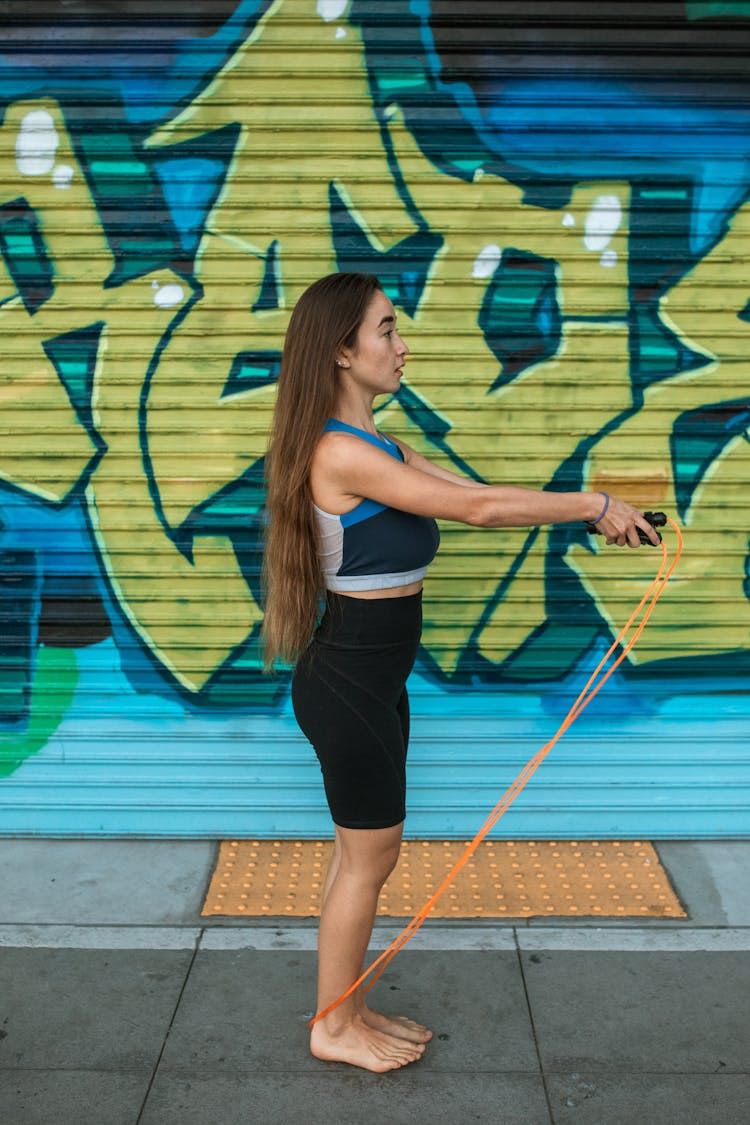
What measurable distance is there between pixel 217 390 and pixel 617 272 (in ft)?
4.83

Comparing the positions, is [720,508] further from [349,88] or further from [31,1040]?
[31,1040]

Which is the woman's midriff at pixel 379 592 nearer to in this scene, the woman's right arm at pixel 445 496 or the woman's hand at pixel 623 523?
the woman's right arm at pixel 445 496

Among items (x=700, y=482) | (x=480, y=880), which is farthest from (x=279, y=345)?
(x=480, y=880)

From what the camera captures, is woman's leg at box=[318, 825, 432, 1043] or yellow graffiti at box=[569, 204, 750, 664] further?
yellow graffiti at box=[569, 204, 750, 664]

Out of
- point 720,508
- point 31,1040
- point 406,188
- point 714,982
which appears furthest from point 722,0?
point 31,1040

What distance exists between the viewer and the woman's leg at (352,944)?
9.41ft

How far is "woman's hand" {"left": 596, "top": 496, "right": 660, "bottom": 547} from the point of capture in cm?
260

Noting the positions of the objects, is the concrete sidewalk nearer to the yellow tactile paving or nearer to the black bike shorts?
the yellow tactile paving

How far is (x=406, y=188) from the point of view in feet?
12.7

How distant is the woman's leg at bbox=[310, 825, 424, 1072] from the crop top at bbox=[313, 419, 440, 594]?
639mm

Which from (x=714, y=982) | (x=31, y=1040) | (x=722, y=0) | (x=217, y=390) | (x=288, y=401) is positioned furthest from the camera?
(x=217, y=390)

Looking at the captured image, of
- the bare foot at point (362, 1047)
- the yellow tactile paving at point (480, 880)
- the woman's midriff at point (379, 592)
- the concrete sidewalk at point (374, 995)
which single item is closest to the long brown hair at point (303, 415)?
the woman's midriff at point (379, 592)

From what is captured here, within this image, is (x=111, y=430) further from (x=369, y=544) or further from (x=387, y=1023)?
(x=387, y=1023)

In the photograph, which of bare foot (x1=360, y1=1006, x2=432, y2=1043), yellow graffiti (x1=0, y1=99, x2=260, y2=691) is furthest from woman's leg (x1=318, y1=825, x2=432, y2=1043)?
yellow graffiti (x1=0, y1=99, x2=260, y2=691)
